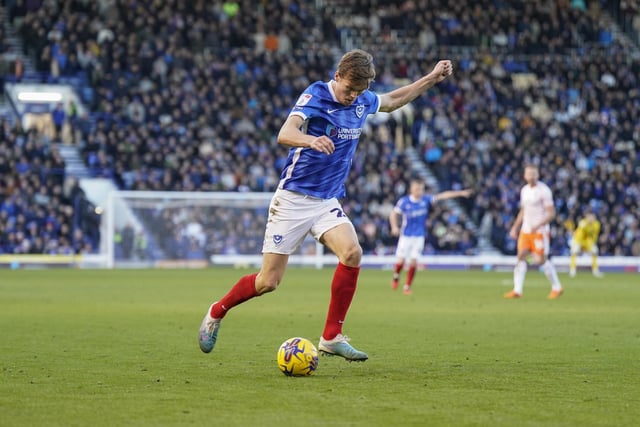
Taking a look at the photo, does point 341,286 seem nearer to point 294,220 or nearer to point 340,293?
point 340,293

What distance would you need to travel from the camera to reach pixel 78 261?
3675 cm

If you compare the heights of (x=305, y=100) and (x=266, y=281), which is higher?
(x=305, y=100)

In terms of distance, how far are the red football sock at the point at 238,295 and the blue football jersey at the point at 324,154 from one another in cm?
83

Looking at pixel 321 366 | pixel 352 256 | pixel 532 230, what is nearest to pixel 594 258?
pixel 532 230

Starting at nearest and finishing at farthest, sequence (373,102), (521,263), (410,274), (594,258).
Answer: (373,102)
(521,263)
(410,274)
(594,258)

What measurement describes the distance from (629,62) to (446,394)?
42.2 m

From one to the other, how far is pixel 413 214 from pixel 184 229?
14344mm

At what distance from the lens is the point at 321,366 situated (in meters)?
9.54

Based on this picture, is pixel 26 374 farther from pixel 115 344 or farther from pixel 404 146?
pixel 404 146

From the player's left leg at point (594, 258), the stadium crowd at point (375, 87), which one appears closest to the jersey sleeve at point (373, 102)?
the player's left leg at point (594, 258)

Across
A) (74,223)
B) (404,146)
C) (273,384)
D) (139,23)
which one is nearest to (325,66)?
(404,146)

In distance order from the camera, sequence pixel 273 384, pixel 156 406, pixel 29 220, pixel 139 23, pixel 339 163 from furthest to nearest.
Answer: pixel 139 23
pixel 29 220
pixel 339 163
pixel 273 384
pixel 156 406

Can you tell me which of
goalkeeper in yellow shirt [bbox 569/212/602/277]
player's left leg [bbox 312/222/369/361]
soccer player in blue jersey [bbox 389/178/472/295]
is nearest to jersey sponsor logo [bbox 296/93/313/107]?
player's left leg [bbox 312/222/369/361]

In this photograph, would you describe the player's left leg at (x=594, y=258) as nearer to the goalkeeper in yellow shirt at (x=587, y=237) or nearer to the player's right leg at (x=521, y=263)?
the goalkeeper in yellow shirt at (x=587, y=237)
